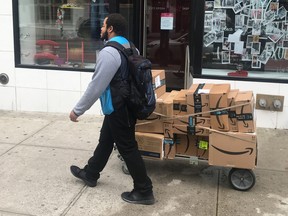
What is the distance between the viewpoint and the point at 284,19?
6027 mm

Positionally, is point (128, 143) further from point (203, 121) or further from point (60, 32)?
point (60, 32)

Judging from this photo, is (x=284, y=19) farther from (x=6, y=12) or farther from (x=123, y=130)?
(x=6, y=12)

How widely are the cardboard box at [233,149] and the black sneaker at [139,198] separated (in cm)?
70

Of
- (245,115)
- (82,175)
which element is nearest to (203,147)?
(245,115)

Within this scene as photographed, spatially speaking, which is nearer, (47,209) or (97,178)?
(47,209)

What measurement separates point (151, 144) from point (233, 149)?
82cm

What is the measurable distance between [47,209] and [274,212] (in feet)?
6.66

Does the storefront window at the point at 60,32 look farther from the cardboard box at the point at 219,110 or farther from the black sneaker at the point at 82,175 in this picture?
the cardboard box at the point at 219,110

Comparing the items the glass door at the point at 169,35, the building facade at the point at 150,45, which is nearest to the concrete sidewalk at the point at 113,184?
the building facade at the point at 150,45

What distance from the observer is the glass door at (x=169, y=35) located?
22.6 ft

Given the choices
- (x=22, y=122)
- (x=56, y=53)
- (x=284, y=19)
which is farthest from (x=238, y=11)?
→ (x=22, y=122)

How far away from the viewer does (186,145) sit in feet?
14.7

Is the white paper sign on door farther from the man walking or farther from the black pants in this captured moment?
the black pants

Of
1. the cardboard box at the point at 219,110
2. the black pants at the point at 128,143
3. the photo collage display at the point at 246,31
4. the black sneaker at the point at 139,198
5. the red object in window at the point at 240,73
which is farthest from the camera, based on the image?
the red object in window at the point at 240,73
